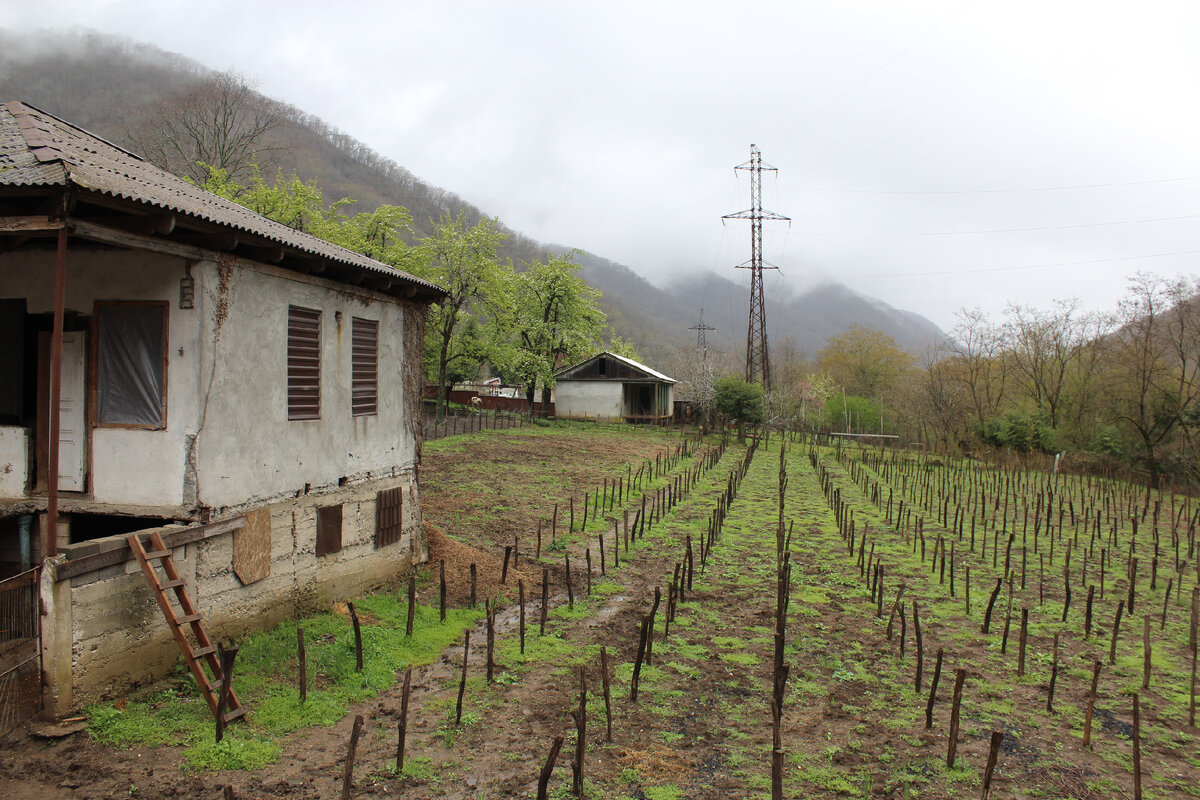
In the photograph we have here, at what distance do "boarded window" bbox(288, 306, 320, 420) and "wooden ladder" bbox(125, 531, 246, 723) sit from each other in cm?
239

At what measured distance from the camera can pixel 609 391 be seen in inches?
1612

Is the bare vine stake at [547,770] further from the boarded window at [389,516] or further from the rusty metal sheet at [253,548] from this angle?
the boarded window at [389,516]

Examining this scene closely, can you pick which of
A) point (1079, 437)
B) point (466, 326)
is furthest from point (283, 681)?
point (1079, 437)

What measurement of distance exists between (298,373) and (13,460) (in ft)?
9.89

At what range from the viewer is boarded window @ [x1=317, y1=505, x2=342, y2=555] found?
8.77m

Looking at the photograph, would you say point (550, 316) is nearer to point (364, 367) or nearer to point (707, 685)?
point (364, 367)

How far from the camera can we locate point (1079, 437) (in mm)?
30891

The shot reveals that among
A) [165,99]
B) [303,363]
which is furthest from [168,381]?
[165,99]

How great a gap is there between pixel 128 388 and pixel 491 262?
2563 centimetres

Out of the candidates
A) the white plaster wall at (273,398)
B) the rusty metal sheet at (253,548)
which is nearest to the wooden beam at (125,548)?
the rusty metal sheet at (253,548)

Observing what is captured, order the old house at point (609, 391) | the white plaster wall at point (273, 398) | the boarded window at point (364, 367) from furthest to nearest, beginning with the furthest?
1. the old house at point (609, 391)
2. the boarded window at point (364, 367)
3. the white plaster wall at point (273, 398)

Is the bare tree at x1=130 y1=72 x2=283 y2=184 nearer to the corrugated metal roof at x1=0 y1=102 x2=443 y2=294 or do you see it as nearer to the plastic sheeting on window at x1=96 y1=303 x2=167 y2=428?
the corrugated metal roof at x1=0 y1=102 x2=443 y2=294

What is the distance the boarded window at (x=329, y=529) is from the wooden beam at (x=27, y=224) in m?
4.30

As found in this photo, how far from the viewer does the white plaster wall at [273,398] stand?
286 inches
